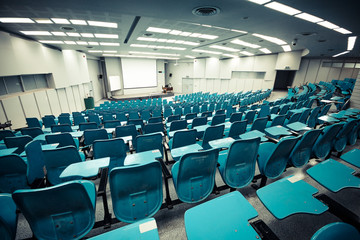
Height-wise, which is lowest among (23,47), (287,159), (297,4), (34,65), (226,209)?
(287,159)

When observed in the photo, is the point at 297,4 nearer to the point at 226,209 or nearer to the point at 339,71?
the point at 226,209

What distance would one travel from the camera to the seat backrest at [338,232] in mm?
855

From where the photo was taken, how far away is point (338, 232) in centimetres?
88

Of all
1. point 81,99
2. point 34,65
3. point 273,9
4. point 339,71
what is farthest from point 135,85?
point 339,71

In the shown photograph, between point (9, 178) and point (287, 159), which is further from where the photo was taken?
point (287, 159)

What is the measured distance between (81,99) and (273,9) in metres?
15.8

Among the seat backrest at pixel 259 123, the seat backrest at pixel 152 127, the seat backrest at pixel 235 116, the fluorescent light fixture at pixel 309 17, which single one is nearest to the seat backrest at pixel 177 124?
the seat backrest at pixel 152 127

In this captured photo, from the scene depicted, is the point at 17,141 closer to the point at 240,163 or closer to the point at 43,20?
the point at 240,163

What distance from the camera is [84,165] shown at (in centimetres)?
171

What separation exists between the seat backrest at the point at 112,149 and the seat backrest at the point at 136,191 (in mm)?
1117

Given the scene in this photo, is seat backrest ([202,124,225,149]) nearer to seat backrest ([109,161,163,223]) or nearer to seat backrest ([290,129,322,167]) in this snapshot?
seat backrest ([290,129,322,167])

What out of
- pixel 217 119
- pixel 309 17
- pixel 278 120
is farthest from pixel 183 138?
pixel 309 17

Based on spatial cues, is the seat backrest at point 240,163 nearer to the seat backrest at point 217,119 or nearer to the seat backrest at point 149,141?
the seat backrest at point 149,141

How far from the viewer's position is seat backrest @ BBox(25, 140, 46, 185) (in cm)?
193
